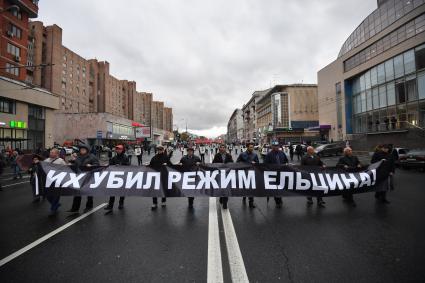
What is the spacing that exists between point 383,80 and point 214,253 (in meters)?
37.8

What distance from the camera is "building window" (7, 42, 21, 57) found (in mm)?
30453

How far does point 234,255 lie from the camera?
3303 millimetres

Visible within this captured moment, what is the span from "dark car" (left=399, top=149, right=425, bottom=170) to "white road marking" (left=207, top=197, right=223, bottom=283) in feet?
44.7

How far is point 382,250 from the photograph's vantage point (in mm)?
3449

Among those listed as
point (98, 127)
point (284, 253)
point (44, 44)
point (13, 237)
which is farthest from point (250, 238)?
point (44, 44)

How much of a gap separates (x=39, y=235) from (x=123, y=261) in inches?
89.4

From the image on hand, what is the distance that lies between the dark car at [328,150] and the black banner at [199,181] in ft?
68.7

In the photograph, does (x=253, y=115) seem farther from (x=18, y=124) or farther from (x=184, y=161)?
(x=184, y=161)

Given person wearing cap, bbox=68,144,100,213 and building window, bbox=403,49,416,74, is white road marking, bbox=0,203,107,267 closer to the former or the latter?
person wearing cap, bbox=68,144,100,213

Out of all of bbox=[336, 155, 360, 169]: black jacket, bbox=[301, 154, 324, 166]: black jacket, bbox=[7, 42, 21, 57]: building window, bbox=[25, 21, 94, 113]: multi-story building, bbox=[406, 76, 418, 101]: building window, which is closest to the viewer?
bbox=[336, 155, 360, 169]: black jacket

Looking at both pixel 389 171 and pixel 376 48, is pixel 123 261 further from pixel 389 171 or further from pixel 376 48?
pixel 376 48

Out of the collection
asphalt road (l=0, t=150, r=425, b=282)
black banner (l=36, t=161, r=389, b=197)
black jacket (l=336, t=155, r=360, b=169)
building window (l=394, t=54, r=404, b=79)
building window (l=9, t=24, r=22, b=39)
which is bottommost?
asphalt road (l=0, t=150, r=425, b=282)

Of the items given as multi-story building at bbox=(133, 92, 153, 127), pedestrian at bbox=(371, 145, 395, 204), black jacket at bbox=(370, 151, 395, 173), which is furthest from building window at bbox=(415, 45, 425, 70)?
multi-story building at bbox=(133, 92, 153, 127)

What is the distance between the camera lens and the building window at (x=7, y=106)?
89.6ft
